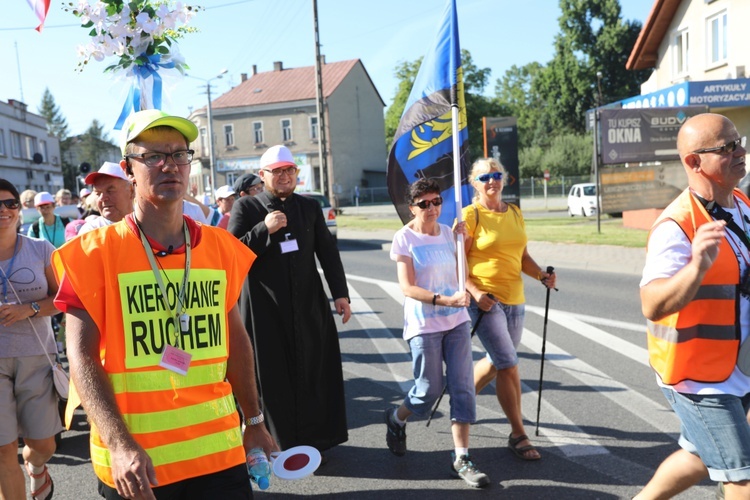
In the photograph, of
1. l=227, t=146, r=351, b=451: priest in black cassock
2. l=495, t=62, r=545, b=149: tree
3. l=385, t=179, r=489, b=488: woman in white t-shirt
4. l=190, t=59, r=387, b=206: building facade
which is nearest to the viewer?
l=385, t=179, r=489, b=488: woman in white t-shirt

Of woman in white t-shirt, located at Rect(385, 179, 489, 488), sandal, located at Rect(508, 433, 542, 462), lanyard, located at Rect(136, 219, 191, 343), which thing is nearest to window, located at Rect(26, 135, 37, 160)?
woman in white t-shirt, located at Rect(385, 179, 489, 488)

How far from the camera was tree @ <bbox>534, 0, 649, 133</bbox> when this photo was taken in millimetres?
68688

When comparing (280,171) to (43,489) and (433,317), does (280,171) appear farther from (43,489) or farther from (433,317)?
(43,489)

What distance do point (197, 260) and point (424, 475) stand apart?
8.64 feet

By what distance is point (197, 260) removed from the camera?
2445mm

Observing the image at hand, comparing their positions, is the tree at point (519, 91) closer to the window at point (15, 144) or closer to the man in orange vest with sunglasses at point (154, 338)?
the window at point (15, 144)

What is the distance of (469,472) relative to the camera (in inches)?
168

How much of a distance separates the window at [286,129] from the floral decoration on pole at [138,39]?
55524 millimetres

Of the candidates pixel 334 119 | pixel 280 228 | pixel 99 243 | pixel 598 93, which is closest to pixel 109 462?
pixel 99 243

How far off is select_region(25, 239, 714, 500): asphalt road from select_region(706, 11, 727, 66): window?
19742 mm

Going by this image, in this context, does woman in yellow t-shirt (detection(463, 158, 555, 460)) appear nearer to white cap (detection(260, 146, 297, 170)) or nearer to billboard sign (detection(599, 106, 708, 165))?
white cap (detection(260, 146, 297, 170))

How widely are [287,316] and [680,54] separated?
27.4 meters

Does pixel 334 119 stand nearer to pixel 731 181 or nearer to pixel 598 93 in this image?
pixel 598 93

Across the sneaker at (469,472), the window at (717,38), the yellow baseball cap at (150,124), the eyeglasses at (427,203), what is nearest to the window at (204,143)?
the window at (717,38)
